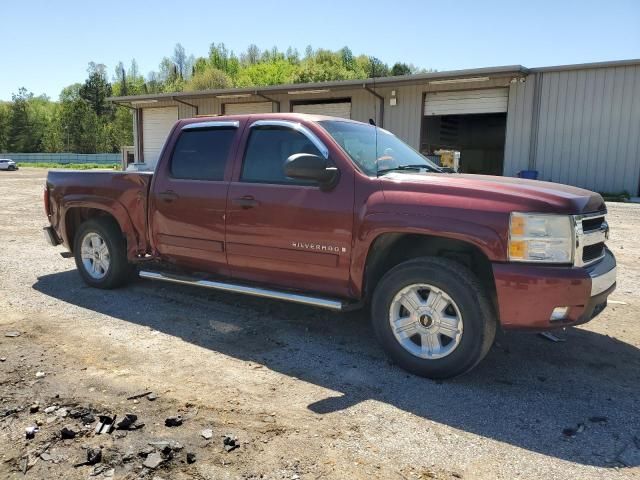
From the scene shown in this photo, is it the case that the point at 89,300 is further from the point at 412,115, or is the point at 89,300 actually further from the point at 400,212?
the point at 412,115

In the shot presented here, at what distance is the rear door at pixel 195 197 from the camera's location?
503 centimetres

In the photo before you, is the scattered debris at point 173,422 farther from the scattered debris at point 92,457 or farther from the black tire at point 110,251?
the black tire at point 110,251

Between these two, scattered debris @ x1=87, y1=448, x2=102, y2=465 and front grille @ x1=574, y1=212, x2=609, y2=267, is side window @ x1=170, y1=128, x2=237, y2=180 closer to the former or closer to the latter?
scattered debris @ x1=87, y1=448, x2=102, y2=465

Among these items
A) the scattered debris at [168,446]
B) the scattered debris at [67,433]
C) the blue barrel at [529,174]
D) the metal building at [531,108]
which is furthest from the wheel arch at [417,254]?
the blue barrel at [529,174]

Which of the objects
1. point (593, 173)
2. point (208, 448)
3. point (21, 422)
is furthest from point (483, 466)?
point (593, 173)

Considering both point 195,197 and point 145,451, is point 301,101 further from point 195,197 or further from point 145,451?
point 145,451

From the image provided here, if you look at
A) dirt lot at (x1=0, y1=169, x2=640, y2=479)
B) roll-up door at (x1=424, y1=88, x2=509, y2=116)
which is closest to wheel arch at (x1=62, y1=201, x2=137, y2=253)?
dirt lot at (x1=0, y1=169, x2=640, y2=479)

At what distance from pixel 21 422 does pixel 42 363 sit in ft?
3.17

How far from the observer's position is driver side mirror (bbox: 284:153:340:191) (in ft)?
13.6

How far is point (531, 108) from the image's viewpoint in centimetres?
1800

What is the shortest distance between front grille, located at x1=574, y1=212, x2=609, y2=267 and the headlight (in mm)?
75

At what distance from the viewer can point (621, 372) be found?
4070mm

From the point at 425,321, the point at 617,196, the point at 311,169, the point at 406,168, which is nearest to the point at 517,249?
the point at 425,321

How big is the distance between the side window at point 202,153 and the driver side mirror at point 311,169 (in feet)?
3.68
